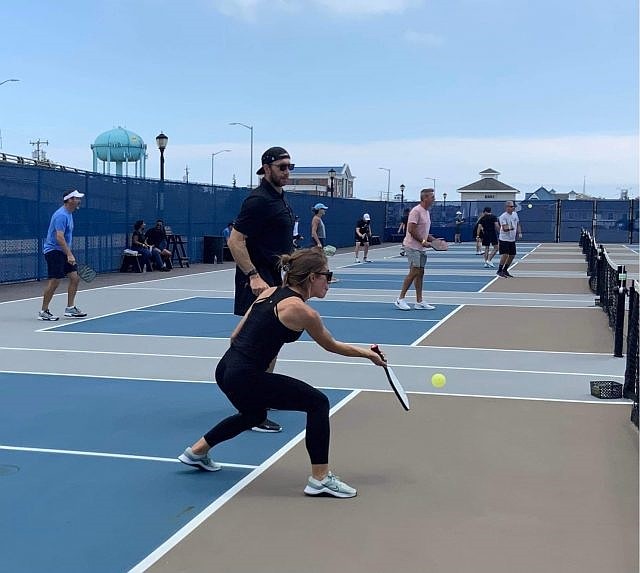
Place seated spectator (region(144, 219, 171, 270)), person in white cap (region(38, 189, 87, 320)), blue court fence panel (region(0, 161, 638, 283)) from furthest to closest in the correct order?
seated spectator (region(144, 219, 171, 270))
blue court fence panel (region(0, 161, 638, 283))
person in white cap (region(38, 189, 87, 320))

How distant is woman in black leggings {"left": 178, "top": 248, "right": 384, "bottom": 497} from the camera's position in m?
5.07

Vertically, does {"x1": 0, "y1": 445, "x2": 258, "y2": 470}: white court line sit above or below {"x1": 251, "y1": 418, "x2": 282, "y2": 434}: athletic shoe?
below

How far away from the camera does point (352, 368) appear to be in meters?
9.02

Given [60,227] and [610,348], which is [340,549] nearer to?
[610,348]

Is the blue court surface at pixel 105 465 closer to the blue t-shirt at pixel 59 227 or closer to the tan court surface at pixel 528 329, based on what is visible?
the tan court surface at pixel 528 329

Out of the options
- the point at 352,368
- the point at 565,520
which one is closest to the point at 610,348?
the point at 352,368

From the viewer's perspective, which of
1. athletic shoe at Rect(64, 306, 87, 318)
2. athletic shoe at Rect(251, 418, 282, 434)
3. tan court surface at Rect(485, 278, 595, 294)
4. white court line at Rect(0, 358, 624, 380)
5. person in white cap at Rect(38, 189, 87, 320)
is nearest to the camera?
athletic shoe at Rect(251, 418, 282, 434)

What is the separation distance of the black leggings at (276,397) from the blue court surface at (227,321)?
19.3 ft

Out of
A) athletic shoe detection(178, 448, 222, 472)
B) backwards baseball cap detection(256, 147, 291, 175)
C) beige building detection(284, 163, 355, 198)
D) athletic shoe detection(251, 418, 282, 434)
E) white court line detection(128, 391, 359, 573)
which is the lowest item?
white court line detection(128, 391, 359, 573)

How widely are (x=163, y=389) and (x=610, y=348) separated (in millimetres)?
5327

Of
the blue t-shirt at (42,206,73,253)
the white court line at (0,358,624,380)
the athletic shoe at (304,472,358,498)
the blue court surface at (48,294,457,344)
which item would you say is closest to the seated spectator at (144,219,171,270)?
the blue court surface at (48,294,457,344)

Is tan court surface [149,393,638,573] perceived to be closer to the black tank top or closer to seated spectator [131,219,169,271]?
the black tank top

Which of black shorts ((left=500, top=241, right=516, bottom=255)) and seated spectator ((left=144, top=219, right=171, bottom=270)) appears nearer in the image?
black shorts ((left=500, top=241, right=516, bottom=255))

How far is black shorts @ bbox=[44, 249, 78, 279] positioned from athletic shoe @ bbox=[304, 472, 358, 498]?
26.7 ft
